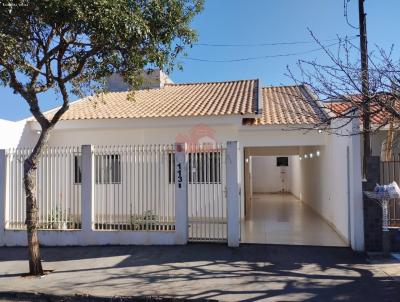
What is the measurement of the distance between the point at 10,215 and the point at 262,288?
6874 mm

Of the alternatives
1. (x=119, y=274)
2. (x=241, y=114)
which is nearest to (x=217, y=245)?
(x=119, y=274)

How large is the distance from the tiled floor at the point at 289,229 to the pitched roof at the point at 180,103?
3.59 meters

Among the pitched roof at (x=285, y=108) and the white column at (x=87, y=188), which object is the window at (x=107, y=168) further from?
the pitched roof at (x=285, y=108)

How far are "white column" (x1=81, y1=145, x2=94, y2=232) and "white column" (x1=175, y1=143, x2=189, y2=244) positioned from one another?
2042mm

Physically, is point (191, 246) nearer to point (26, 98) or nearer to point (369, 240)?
point (369, 240)

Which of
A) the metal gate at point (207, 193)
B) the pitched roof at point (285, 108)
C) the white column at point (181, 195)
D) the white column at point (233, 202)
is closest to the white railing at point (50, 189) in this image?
the white column at point (181, 195)

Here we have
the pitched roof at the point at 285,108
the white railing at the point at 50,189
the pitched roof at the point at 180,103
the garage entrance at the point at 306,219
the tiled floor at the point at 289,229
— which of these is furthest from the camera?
the pitched roof at the point at 180,103

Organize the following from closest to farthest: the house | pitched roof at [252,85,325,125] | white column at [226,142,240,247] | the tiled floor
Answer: white column at [226,142,240,247]
the house
the tiled floor
pitched roof at [252,85,325,125]

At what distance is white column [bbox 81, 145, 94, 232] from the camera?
998 cm

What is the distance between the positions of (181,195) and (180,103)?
254 inches

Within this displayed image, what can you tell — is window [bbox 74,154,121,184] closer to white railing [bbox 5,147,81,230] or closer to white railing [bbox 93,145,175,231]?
white railing [bbox 93,145,175,231]

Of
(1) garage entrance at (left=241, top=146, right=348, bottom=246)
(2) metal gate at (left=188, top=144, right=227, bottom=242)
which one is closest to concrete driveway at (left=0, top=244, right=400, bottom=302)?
(2) metal gate at (left=188, top=144, right=227, bottom=242)

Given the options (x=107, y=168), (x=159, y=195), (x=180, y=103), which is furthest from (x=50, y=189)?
(x=180, y=103)

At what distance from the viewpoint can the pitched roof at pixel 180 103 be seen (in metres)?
13.9
